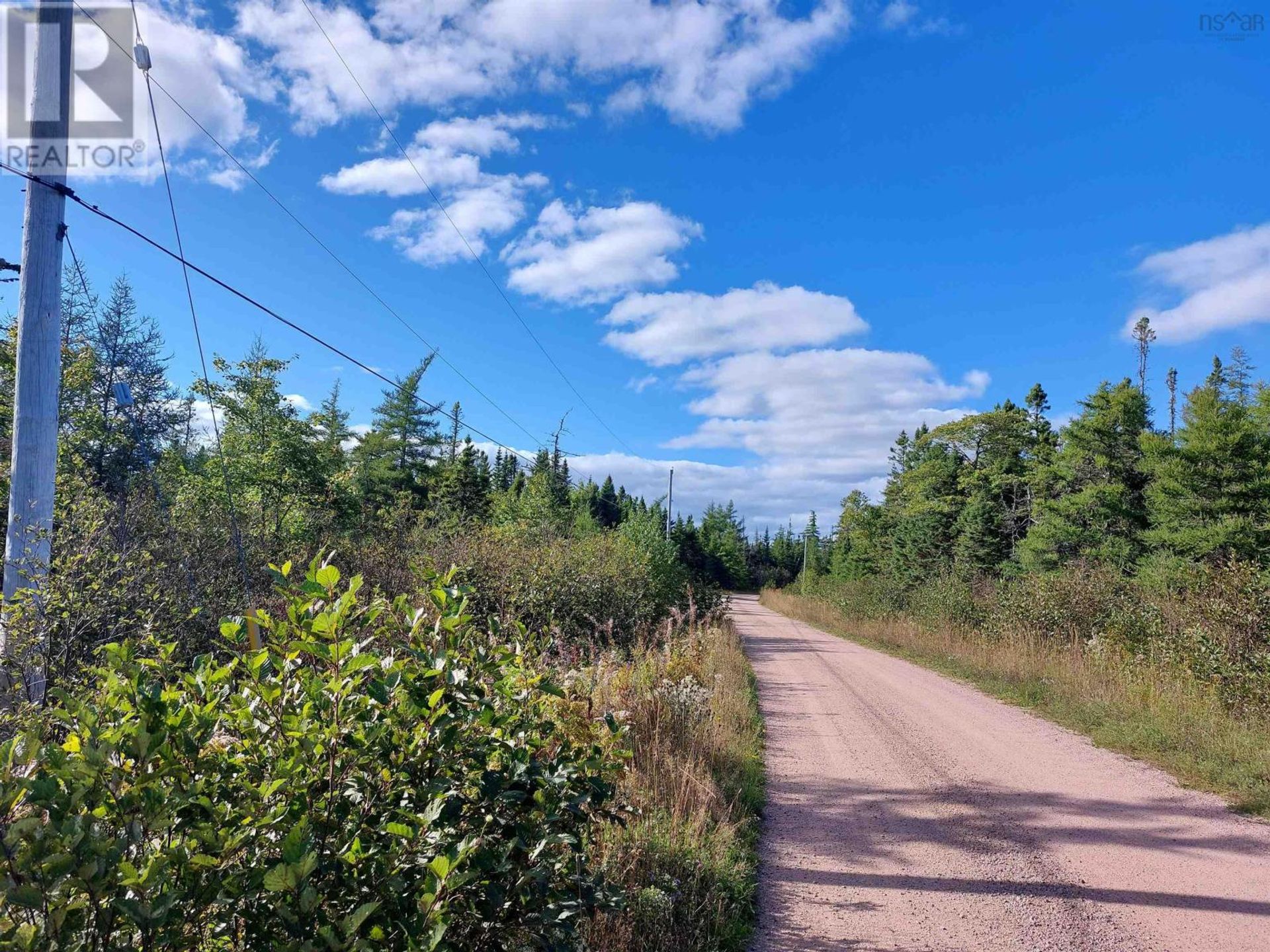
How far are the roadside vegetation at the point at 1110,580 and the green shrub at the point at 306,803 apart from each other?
632 centimetres

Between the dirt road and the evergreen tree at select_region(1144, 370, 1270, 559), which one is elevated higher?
the evergreen tree at select_region(1144, 370, 1270, 559)

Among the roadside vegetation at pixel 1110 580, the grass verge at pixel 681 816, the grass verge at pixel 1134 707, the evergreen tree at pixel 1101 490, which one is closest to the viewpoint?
the grass verge at pixel 681 816

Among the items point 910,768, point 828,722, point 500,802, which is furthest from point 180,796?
→ point 828,722

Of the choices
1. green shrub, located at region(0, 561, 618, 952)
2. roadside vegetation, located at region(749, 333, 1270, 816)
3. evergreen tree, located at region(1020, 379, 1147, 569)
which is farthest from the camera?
evergreen tree, located at region(1020, 379, 1147, 569)

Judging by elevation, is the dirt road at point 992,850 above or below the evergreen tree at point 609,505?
below

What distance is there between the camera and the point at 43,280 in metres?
4.87

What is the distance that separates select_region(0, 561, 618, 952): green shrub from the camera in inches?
53.4

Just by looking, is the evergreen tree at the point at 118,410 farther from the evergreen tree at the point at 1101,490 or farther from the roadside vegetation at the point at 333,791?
the evergreen tree at the point at 1101,490

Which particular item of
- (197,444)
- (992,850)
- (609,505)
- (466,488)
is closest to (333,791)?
(992,850)

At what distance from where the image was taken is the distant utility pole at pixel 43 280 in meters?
4.70

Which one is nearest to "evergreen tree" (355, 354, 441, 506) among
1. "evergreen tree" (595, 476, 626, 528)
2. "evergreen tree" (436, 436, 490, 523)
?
"evergreen tree" (436, 436, 490, 523)

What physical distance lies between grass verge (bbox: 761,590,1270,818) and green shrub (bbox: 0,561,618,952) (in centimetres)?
630

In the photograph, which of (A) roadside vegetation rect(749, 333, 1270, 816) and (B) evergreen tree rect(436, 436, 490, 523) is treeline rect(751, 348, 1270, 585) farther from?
(B) evergreen tree rect(436, 436, 490, 523)

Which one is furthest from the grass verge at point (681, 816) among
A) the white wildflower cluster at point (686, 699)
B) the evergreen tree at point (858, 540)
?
the evergreen tree at point (858, 540)
